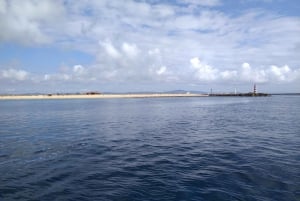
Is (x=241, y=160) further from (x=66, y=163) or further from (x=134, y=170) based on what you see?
(x=66, y=163)

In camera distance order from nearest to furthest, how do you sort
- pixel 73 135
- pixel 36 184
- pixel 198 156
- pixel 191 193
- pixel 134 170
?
pixel 191 193 → pixel 36 184 → pixel 134 170 → pixel 198 156 → pixel 73 135

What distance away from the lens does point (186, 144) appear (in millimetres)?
24109

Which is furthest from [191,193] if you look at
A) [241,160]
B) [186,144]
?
[186,144]

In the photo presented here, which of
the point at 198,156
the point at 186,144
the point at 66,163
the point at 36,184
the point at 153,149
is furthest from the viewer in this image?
the point at 186,144

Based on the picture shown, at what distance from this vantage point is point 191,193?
41.5 feet

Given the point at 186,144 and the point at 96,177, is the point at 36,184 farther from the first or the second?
the point at 186,144

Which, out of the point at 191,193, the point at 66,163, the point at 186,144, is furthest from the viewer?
the point at 186,144

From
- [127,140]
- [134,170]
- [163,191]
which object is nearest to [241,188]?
[163,191]

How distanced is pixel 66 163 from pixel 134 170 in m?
4.83

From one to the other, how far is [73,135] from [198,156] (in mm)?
15785

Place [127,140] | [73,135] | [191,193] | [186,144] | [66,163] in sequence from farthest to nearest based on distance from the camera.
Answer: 1. [73,135]
2. [127,140]
3. [186,144]
4. [66,163]
5. [191,193]

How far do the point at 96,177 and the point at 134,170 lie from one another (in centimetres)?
248

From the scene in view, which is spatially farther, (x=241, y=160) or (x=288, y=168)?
(x=241, y=160)

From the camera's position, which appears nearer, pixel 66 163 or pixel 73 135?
pixel 66 163
